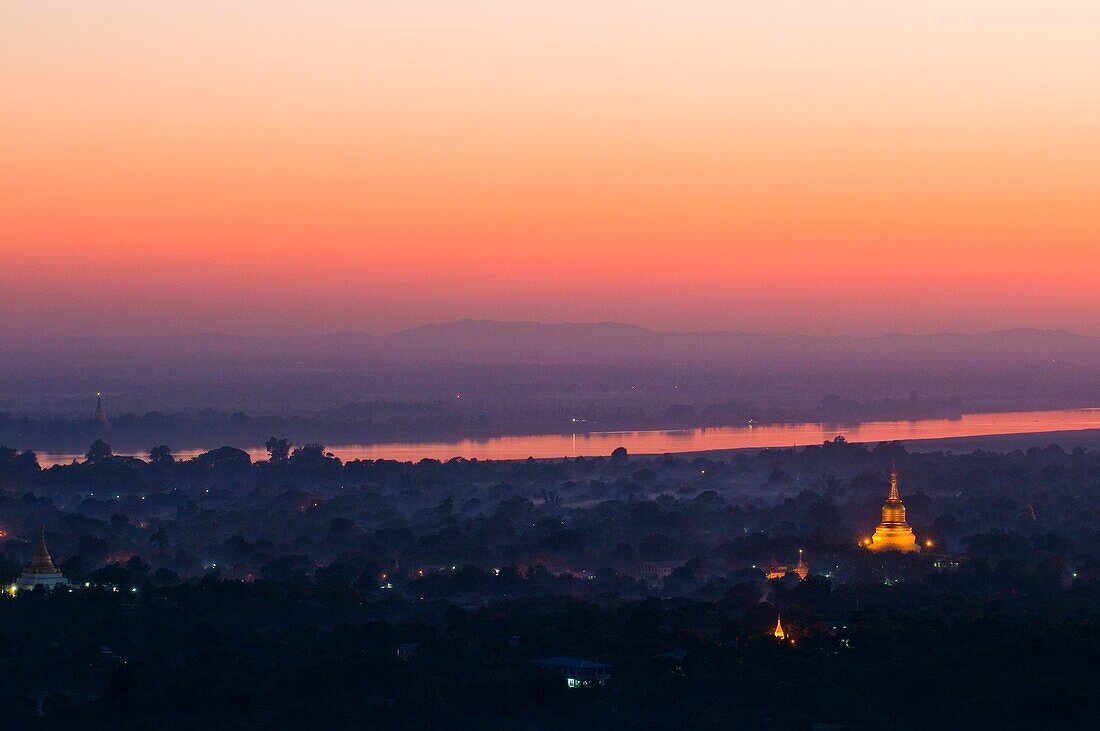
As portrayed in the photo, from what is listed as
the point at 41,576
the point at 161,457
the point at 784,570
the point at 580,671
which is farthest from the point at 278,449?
the point at 580,671

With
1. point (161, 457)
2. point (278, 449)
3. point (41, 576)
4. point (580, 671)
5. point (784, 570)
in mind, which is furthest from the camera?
point (278, 449)

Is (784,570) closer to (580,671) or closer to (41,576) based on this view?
(41,576)

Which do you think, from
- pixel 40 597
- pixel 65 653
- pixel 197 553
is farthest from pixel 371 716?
pixel 197 553

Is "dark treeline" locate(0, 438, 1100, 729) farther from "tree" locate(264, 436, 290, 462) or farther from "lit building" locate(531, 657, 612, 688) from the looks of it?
"tree" locate(264, 436, 290, 462)

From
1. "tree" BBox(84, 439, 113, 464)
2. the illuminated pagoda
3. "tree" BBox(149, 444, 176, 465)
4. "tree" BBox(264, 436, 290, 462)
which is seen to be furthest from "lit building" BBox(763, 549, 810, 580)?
"tree" BBox(264, 436, 290, 462)

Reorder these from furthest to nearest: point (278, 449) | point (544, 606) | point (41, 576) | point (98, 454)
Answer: point (278, 449) → point (98, 454) → point (41, 576) → point (544, 606)

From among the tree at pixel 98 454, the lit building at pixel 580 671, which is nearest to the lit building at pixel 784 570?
the lit building at pixel 580 671

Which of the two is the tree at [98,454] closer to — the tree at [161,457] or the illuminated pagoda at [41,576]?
the tree at [161,457]

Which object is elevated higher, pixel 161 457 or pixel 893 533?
pixel 161 457

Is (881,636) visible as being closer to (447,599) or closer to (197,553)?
(447,599)
